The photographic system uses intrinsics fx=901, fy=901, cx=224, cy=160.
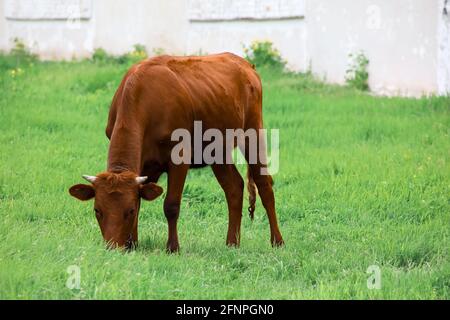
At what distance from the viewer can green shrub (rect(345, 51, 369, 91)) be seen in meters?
15.0

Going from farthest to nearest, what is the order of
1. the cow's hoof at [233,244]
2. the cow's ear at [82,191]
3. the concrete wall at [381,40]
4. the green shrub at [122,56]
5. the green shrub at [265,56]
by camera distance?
the green shrub at [122,56]
the green shrub at [265,56]
the concrete wall at [381,40]
the cow's hoof at [233,244]
the cow's ear at [82,191]

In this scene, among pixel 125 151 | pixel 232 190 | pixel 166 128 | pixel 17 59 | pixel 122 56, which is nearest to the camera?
pixel 125 151

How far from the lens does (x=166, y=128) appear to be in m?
7.35

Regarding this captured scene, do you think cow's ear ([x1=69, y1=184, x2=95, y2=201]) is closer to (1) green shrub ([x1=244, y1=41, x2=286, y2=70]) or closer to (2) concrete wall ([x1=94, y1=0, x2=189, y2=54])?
(1) green shrub ([x1=244, y1=41, x2=286, y2=70])

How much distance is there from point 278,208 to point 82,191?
296 cm

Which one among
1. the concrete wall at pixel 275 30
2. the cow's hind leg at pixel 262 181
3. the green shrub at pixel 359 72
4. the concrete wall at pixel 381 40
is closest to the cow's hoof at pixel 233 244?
the cow's hind leg at pixel 262 181

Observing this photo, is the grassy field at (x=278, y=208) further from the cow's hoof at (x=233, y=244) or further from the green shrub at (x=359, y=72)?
the green shrub at (x=359, y=72)

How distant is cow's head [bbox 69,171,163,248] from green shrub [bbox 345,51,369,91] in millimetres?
8688

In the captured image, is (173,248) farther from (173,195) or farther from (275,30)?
(275,30)

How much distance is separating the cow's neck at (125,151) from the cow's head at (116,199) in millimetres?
139

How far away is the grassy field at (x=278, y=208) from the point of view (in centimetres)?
618

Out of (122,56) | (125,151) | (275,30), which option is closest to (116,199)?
(125,151)
